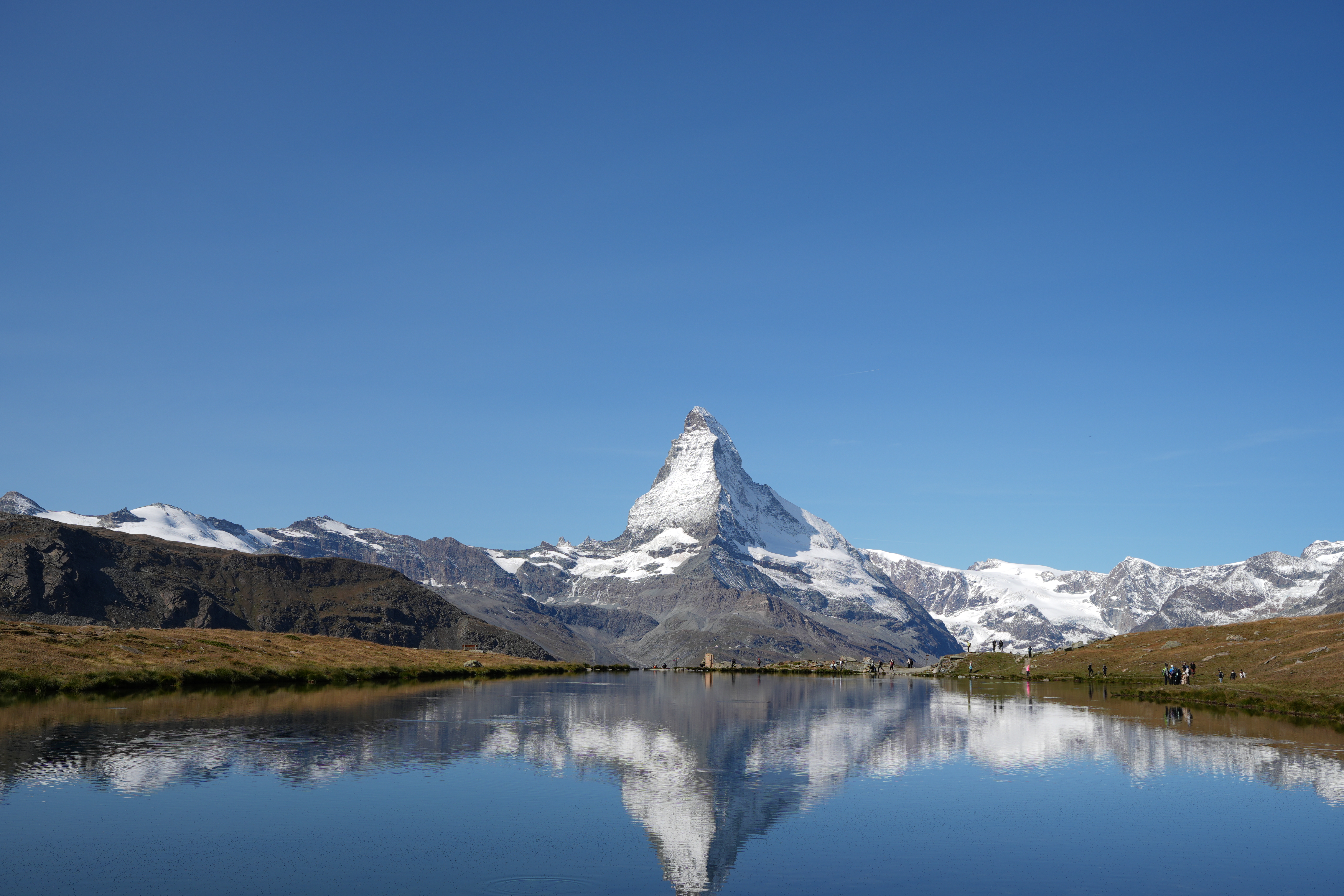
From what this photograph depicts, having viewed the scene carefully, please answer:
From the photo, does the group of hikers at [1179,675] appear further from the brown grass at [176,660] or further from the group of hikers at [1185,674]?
the brown grass at [176,660]

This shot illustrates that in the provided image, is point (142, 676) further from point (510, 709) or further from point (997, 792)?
point (997, 792)

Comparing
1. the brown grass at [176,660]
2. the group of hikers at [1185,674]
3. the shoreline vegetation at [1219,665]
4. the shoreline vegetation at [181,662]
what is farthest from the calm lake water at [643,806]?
the group of hikers at [1185,674]

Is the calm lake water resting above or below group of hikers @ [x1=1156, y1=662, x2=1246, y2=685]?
below

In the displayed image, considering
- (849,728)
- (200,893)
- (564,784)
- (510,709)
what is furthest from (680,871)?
(510,709)

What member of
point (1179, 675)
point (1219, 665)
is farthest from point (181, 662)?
point (1219, 665)

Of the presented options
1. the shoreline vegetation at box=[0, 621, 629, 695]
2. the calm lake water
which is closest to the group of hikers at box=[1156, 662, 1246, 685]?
the calm lake water

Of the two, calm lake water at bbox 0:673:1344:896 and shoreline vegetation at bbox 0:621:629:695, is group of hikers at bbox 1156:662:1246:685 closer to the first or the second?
calm lake water at bbox 0:673:1344:896

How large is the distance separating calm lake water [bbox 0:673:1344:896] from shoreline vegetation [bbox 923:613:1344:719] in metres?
14.8

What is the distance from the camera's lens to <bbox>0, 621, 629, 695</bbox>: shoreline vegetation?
7069 centimetres

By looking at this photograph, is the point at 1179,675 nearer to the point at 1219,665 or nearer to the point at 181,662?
the point at 1219,665

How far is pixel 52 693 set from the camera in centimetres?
6494

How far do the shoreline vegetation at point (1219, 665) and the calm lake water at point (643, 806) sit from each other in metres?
14.8

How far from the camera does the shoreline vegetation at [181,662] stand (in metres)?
70.7

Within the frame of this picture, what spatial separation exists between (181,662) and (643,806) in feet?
227
